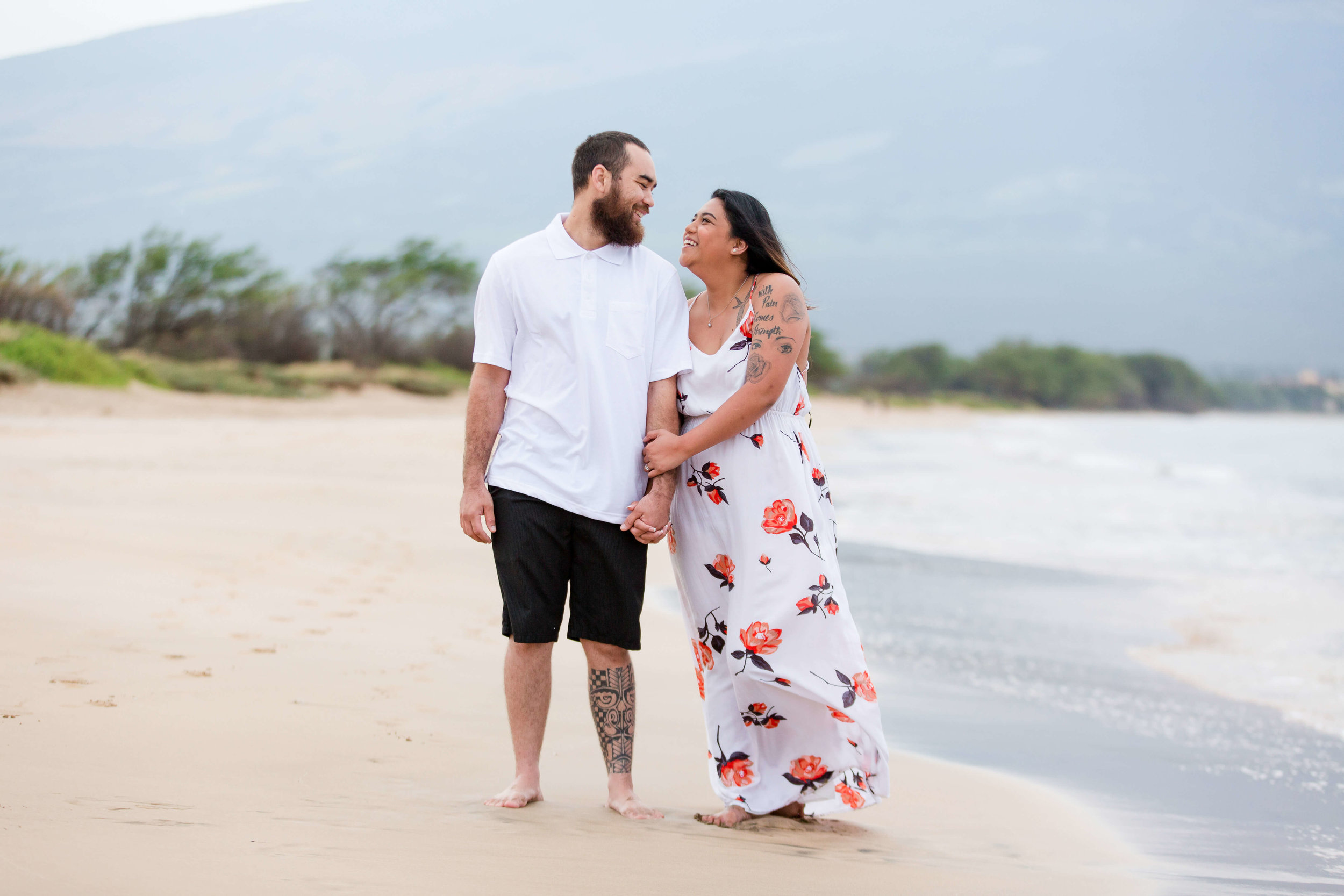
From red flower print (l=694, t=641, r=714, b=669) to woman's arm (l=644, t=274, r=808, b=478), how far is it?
0.51m

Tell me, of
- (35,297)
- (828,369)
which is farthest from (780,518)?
(828,369)

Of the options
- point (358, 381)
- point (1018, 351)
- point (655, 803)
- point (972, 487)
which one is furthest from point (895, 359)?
point (655, 803)

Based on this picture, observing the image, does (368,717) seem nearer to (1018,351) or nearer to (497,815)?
(497,815)

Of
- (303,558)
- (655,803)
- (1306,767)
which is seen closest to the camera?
(655,803)

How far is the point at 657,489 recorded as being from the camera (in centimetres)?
267

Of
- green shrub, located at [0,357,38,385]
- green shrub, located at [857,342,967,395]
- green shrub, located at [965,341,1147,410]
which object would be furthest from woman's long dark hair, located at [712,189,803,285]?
green shrub, located at [965,341,1147,410]

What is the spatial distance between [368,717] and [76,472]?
5.82 m

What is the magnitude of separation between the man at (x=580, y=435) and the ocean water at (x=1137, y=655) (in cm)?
145

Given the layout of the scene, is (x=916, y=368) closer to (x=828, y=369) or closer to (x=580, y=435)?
(x=828, y=369)

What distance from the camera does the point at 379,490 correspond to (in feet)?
29.1

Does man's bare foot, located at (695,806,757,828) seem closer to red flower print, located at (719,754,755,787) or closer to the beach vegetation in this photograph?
red flower print, located at (719,754,755,787)

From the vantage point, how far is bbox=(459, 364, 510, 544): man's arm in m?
2.69

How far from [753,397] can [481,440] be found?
27.1 inches

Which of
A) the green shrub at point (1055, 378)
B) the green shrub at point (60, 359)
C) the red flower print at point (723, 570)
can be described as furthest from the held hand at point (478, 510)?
the green shrub at point (1055, 378)
